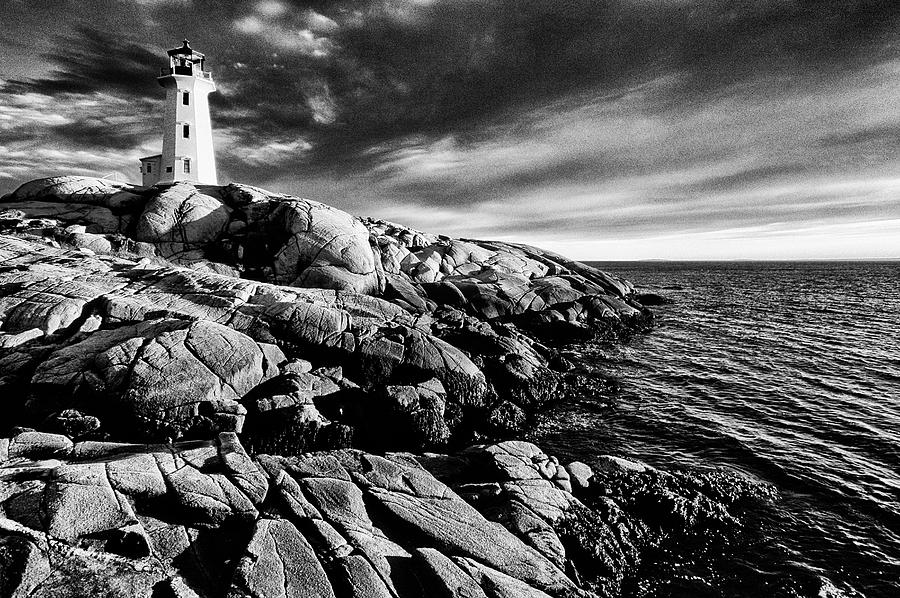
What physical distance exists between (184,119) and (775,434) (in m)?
63.3

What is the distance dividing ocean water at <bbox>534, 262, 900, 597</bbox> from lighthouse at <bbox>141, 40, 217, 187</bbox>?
162 feet

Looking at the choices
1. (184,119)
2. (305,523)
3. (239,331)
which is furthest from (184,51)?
(305,523)

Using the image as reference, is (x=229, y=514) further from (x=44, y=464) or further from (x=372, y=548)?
(x=44, y=464)

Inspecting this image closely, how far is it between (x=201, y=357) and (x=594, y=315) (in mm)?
40329

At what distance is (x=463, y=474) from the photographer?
1700 cm

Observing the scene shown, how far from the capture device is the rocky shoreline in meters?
11.0

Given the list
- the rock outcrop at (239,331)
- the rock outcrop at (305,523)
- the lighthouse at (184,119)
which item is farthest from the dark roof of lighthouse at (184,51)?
the rock outcrop at (305,523)

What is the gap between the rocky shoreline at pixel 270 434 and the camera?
1098 cm

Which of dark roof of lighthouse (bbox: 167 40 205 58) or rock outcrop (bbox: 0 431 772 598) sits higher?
dark roof of lighthouse (bbox: 167 40 205 58)

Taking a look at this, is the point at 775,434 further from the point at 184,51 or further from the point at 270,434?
the point at 184,51

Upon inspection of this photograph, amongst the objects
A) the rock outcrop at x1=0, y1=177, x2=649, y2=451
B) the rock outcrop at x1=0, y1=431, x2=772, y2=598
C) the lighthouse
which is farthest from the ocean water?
the lighthouse

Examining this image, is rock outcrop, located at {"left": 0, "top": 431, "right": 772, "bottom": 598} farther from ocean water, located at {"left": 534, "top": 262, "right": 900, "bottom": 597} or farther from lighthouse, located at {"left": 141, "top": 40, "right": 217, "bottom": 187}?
lighthouse, located at {"left": 141, "top": 40, "right": 217, "bottom": 187}

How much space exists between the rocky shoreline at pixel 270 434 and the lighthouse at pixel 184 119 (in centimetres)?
1283

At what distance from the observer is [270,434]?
20.5 meters
